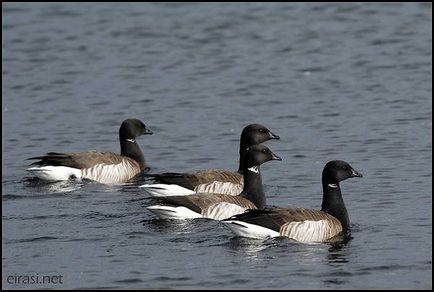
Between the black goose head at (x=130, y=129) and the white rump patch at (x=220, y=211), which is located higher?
the black goose head at (x=130, y=129)

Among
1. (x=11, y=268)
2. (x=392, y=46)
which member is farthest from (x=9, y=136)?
(x=392, y=46)

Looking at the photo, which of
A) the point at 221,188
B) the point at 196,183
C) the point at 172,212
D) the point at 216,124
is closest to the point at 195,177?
the point at 196,183

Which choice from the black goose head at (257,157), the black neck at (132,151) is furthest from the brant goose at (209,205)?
the black neck at (132,151)

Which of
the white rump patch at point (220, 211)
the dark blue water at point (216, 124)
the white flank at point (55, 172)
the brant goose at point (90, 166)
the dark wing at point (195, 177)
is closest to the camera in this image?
the dark blue water at point (216, 124)

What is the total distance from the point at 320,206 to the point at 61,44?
17.9m

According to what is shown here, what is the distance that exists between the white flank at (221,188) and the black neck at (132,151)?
3.13 m

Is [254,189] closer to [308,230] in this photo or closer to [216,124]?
[308,230]

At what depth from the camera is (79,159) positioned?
2202cm

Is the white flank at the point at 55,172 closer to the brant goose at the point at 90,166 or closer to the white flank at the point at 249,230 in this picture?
the brant goose at the point at 90,166

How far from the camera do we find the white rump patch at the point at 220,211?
707 inches

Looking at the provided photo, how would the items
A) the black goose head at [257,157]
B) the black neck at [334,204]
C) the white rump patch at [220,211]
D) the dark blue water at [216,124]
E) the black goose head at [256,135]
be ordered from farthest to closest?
the black goose head at [256,135]
the black goose head at [257,157]
the white rump patch at [220,211]
the black neck at [334,204]
the dark blue water at [216,124]

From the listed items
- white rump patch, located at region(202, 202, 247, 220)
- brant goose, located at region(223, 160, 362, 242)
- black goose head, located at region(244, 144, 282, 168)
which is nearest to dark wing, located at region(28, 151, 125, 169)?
black goose head, located at region(244, 144, 282, 168)

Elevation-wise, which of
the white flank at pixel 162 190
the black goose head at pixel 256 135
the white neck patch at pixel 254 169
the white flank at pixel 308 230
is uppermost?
the black goose head at pixel 256 135

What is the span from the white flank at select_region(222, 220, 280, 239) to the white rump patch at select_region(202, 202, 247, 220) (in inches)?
48.7
